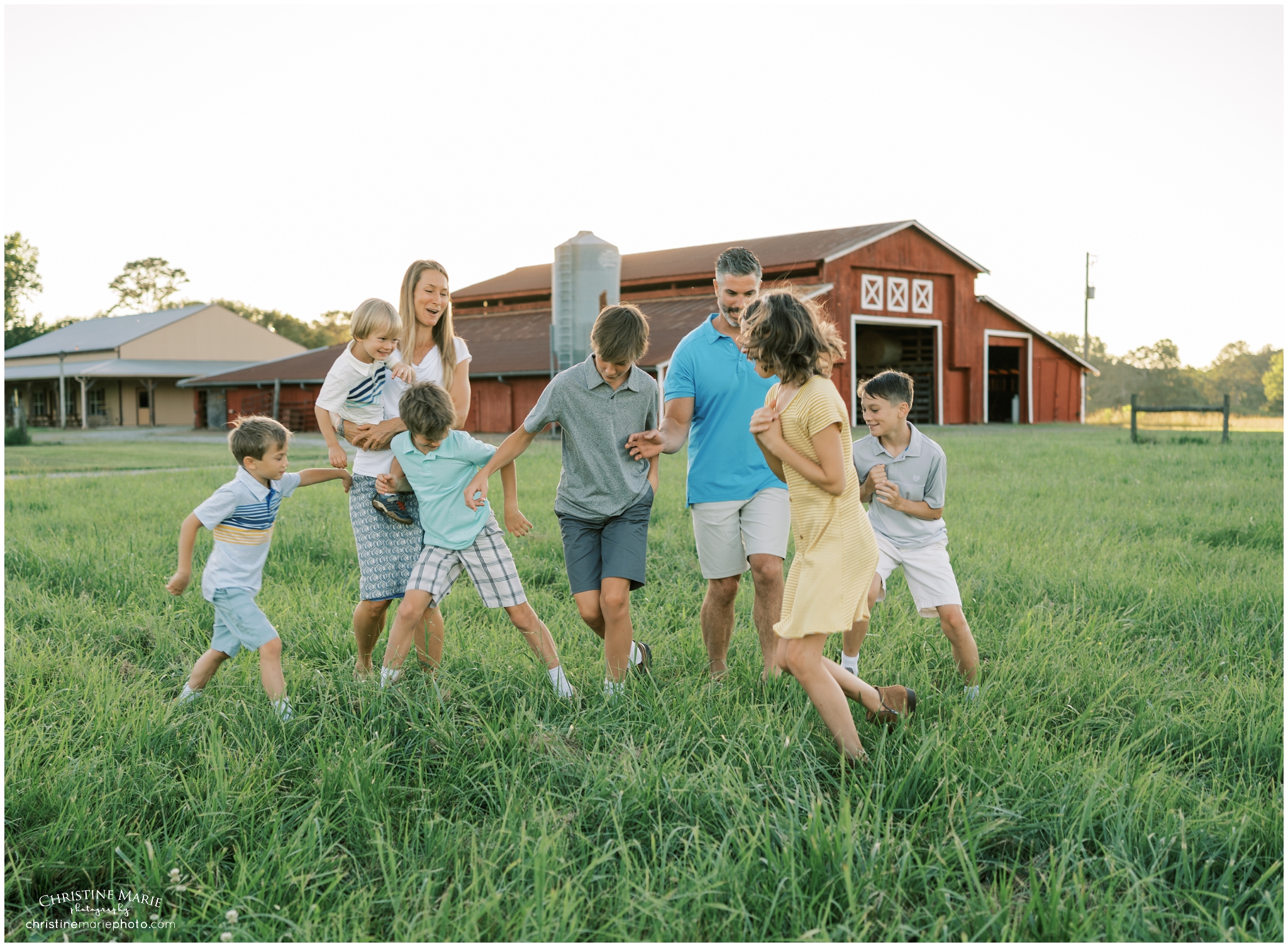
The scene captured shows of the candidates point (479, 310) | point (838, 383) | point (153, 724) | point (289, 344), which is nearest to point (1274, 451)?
point (838, 383)

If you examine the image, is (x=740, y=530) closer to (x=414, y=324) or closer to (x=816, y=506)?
(x=816, y=506)

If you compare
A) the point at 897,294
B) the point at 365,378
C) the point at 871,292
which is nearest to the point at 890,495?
the point at 365,378

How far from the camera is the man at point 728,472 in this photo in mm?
4316

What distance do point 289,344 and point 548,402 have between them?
55.1 m

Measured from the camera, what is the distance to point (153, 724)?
3.50m

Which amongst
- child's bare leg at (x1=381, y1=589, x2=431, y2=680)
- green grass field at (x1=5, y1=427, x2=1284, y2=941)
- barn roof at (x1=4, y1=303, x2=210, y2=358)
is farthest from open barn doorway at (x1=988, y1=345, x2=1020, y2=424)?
barn roof at (x1=4, y1=303, x2=210, y2=358)

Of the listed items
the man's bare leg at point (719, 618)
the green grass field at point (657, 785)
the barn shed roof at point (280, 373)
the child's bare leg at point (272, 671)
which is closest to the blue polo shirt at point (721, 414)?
the man's bare leg at point (719, 618)

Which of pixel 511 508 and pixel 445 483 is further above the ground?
pixel 445 483

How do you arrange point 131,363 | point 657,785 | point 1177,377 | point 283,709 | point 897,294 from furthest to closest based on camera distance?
point 1177,377 < point 131,363 < point 897,294 < point 283,709 < point 657,785

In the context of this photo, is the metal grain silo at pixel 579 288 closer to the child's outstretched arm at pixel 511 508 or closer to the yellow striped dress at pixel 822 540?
the child's outstretched arm at pixel 511 508

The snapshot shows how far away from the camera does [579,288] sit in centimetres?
2455

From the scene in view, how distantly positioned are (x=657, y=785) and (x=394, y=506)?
189 cm

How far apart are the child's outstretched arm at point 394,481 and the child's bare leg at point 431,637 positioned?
55cm

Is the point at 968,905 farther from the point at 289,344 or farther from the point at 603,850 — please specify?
the point at 289,344
